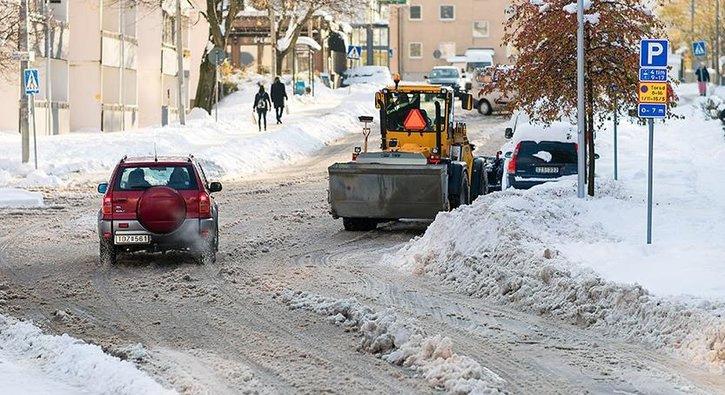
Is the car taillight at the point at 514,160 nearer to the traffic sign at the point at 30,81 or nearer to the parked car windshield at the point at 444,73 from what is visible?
the traffic sign at the point at 30,81

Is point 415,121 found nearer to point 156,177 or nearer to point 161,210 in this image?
point 156,177

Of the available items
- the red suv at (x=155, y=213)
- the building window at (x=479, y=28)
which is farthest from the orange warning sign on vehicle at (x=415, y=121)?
the building window at (x=479, y=28)

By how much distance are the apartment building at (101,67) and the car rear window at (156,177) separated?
79.4 feet

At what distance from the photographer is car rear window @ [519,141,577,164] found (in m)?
28.5

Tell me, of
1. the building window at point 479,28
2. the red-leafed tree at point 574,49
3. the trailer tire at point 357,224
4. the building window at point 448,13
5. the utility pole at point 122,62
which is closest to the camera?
the trailer tire at point 357,224

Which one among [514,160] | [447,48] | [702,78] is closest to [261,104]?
[514,160]

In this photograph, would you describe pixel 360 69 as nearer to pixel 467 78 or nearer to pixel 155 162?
pixel 467 78

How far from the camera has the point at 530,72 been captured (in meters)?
23.5

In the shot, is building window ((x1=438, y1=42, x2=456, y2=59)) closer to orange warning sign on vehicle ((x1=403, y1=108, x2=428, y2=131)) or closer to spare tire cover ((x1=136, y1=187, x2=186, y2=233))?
orange warning sign on vehicle ((x1=403, y1=108, x2=428, y2=131))

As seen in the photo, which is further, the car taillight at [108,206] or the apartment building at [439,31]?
the apartment building at [439,31]

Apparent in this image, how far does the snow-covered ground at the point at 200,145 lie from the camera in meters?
32.8

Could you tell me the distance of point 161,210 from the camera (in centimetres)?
1781

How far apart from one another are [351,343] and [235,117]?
138 feet

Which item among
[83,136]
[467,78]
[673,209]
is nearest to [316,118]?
[83,136]
